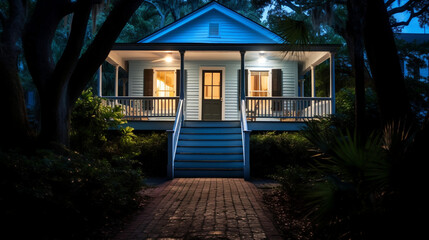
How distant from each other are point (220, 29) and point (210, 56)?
1876 mm

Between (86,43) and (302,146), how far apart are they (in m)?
20.9

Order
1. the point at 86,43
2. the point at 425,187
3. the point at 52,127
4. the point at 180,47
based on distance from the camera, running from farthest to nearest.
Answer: the point at 86,43
the point at 180,47
the point at 52,127
the point at 425,187

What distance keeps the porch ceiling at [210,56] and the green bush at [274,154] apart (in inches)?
188

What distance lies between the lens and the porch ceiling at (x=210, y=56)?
49.7ft

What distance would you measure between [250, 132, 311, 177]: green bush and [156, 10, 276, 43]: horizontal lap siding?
7134mm

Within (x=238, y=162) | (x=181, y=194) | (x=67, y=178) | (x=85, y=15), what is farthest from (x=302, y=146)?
(x=67, y=178)

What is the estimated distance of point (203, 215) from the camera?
566cm

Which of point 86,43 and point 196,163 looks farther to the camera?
point 86,43

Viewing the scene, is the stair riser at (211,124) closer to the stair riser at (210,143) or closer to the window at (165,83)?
the stair riser at (210,143)

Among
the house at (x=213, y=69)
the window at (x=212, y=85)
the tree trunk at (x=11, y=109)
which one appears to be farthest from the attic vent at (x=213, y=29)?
the tree trunk at (x=11, y=109)

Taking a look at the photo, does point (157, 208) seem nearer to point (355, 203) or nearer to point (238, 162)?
point (355, 203)

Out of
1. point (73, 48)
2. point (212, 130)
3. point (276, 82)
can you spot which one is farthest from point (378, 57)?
point (276, 82)

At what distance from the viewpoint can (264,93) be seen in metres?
17.2

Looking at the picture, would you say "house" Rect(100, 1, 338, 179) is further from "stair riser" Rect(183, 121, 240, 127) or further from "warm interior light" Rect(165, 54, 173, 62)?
"stair riser" Rect(183, 121, 240, 127)
